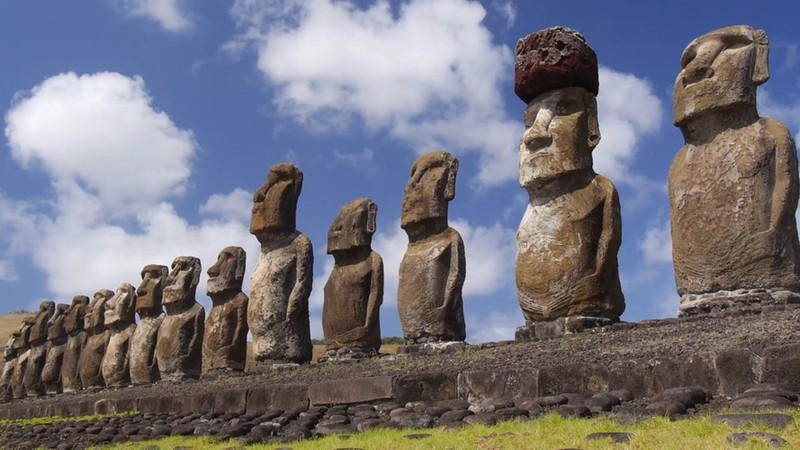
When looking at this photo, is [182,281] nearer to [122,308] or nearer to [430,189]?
[122,308]

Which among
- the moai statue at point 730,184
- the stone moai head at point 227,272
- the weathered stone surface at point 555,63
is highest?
the weathered stone surface at point 555,63

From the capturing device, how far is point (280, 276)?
1449cm

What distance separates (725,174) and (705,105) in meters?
0.83

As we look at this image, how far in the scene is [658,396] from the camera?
561 centimetres

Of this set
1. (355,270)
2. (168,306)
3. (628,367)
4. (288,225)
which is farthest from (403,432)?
(168,306)

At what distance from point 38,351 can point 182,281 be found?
940 cm

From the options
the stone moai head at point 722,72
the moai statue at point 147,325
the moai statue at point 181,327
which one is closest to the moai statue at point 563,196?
the stone moai head at point 722,72

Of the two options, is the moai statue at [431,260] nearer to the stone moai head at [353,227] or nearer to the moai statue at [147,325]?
the stone moai head at [353,227]

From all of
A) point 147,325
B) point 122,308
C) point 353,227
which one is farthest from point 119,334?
point 353,227

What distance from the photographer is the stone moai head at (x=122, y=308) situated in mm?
20328

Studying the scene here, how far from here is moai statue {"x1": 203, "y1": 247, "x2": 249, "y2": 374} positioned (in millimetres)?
15500

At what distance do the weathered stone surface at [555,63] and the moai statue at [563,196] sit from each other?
0.01 metres

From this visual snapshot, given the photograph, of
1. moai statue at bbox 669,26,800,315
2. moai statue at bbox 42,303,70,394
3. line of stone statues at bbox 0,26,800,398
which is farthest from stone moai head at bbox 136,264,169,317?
moai statue at bbox 669,26,800,315

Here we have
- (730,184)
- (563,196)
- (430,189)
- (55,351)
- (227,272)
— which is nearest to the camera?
(730,184)
